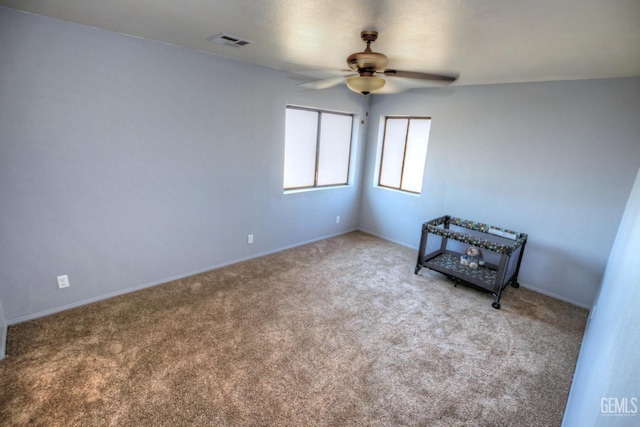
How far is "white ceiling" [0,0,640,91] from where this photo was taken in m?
1.71

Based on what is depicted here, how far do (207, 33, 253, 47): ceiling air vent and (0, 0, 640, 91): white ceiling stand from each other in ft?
0.23

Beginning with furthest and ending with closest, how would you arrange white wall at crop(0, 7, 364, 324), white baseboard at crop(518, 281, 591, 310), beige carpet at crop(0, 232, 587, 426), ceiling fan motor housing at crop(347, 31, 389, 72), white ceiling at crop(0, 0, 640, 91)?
1. white baseboard at crop(518, 281, 591, 310)
2. white wall at crop(0, 7, 364, 324)
3. ceiling fan motor housing at crop(347, 31, 389, 72)
4. beige carpet at crop(0, 232, 587, 426)
5. white ceiling at crop(0, 0, 640, 91)

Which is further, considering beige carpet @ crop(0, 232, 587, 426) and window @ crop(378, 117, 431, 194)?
window @ crop(378, 117, 431, 194)

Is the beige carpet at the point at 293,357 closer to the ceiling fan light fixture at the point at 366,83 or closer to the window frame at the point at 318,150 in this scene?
the window frame at the point at 318,150

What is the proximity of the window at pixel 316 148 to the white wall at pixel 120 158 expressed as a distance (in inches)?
11.4

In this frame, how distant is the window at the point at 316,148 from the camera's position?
4.42m

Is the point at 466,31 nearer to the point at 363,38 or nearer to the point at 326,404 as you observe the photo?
the point at 363,38

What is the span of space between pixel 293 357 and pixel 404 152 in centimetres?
370

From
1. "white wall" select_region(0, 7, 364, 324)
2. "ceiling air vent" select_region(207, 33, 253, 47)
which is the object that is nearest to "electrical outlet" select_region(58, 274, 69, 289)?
"white wall" select_region(0, 7, 364, 324)

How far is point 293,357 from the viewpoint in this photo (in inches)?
Answer: 96.0

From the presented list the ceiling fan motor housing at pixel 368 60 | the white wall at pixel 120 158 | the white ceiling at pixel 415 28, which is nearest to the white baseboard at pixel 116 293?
the white wall at pixel 120 158

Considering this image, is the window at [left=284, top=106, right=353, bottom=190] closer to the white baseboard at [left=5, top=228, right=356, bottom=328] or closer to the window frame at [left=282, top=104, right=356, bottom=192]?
the window frame at [left=282, top=104, right=356, bottom=192]

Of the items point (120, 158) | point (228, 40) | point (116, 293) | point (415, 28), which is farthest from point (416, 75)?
point (116, 293)

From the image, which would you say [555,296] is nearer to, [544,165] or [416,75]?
[544,165]
